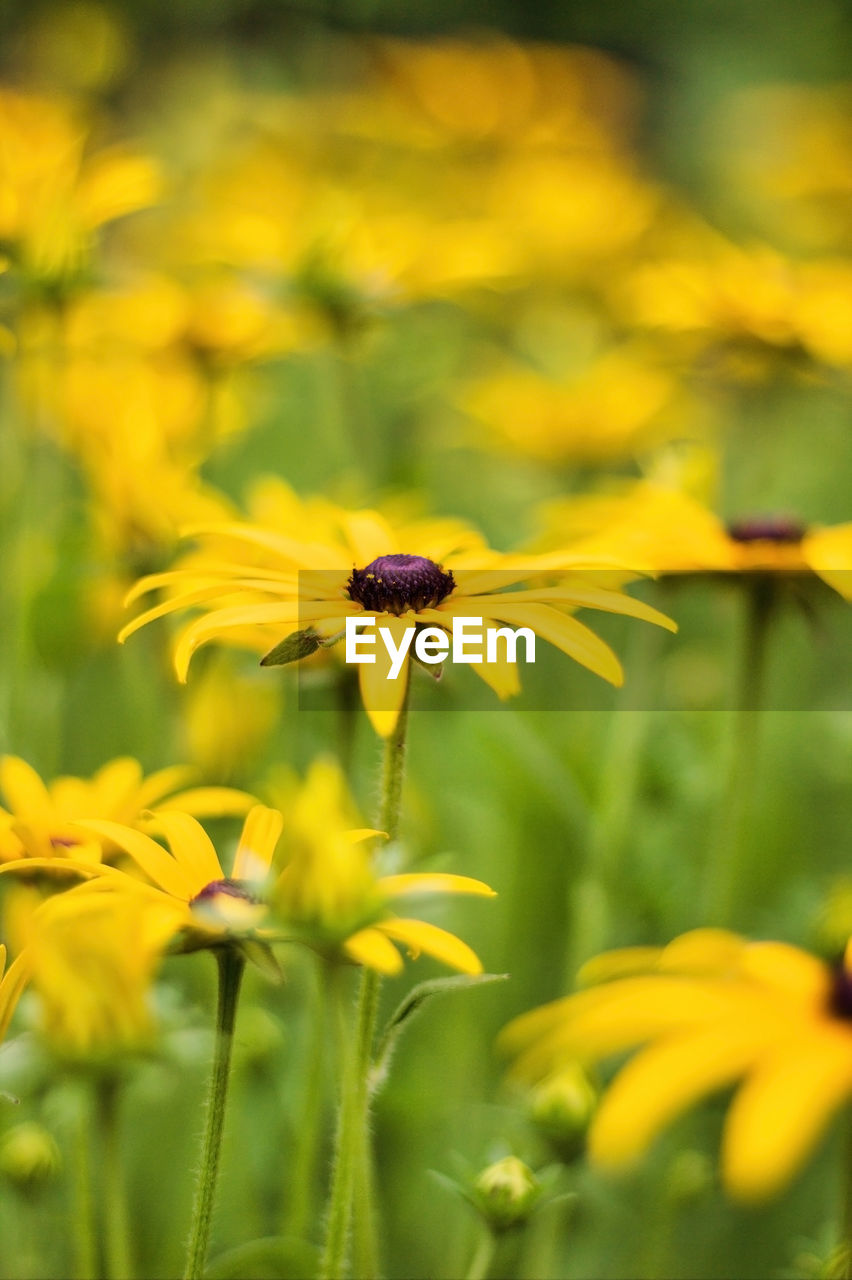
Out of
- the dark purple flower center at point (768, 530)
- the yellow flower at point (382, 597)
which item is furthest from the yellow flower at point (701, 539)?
the yellow flower at point (382, 597)

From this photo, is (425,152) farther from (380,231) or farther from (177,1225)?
(177,1225)

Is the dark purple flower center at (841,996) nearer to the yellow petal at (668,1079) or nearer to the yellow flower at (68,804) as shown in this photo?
the yellow petal at (668,1079)

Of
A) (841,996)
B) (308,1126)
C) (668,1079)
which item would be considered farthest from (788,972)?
(308,1126)

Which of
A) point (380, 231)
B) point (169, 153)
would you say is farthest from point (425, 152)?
point (380, 231)

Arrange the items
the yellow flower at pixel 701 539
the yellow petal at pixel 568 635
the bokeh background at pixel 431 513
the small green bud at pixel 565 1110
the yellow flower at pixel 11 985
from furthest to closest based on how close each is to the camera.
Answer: the bokeh background at pixel 431 513, the yellow flower at pixel 701 539, the small green bud at pixel 565 1110, the yellow petal at pixel 568 635, the yellow flower at pixel 11 985

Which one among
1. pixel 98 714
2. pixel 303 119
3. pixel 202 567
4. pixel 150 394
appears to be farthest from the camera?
pixel 303 119

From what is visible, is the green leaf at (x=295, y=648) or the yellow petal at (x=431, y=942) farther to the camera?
the green leaf at (x=295, y=648)

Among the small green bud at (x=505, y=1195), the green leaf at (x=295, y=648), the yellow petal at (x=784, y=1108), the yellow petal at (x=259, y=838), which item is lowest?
the small green bud at (x=505, y=1195)

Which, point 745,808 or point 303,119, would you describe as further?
point 303,119

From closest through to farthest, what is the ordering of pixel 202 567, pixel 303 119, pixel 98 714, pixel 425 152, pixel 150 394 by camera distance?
pixel 202 567, pixel 150 394, pixel 98 714, pixel 303 119, pixel 425 152
